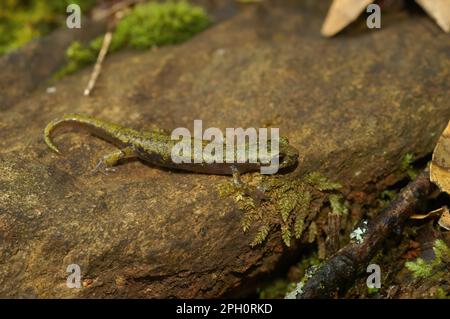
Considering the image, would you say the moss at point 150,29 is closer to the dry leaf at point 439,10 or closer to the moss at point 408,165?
the dry leaf at point 439,10

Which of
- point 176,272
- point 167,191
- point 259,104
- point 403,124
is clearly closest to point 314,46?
point 259,104

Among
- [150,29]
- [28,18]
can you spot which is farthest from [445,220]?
[28,18]

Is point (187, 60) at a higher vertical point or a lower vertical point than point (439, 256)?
higher

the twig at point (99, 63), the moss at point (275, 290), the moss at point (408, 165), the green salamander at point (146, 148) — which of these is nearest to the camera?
the green salamander at point (146, 148)

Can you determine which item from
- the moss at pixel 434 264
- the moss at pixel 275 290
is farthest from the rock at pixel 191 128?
the moss at pixel 434 264

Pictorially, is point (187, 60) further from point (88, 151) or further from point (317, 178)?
point (317, 178)

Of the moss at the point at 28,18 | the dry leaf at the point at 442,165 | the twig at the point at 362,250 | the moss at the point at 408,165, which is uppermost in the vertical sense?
the moss at the point at 28,18

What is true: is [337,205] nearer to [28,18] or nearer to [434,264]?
[434,264]
